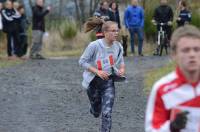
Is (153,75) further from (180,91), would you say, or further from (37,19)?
(180,91)

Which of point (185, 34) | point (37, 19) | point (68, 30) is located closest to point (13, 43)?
point (37, 19)

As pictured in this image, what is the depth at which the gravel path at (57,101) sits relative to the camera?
10.9 meters

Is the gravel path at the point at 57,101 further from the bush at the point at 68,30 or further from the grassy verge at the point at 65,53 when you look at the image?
the bush at the point at 68,30

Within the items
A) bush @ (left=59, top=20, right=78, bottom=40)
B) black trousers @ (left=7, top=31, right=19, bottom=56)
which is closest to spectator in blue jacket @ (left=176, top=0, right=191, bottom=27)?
black trousers @ (left=7, top=31, right=19, bottom=56)

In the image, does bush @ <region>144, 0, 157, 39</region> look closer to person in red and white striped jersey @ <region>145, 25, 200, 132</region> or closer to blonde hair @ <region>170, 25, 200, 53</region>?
person in red and white striped jersey @ <region>145, 25, 200, 132</region>

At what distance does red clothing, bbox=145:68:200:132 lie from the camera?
15.3 ft

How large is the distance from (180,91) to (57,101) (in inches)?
355

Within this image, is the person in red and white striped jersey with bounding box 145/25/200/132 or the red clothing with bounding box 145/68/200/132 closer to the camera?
the person in red and white striped jersey with bounding box 145/25/200/132

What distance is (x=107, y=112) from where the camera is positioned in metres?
9.16

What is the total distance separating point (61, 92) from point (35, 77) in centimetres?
295

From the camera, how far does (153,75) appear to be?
17.2m

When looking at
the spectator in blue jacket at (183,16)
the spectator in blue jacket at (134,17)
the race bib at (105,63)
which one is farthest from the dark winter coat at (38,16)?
the race bib at (105,63)

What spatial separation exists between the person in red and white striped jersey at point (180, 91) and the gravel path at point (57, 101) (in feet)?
18.5

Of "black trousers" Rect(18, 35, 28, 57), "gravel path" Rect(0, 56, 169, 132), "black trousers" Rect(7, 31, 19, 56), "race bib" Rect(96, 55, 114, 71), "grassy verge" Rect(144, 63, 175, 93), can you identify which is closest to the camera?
"race bib" Rect(96, 55, 114, 71)
